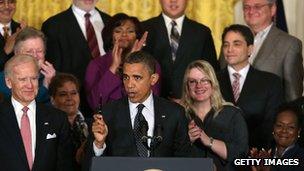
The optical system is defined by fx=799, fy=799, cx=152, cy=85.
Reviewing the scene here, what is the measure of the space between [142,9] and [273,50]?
1738mm

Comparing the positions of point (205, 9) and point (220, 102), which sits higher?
point (205, 9)

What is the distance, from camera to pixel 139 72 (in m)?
4.49

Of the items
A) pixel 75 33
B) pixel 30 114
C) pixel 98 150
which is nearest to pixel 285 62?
pixel 75 33

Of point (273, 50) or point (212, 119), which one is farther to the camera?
point (273, 50)

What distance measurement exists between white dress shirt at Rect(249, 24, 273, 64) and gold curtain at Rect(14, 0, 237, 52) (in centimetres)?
120

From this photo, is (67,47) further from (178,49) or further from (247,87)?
(247,87)

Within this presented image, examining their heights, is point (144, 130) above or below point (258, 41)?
below

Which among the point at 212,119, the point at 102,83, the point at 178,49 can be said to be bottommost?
the point at 212,119

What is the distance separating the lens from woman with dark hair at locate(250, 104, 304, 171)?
17.1ft

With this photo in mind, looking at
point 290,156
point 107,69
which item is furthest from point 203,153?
point 107,69

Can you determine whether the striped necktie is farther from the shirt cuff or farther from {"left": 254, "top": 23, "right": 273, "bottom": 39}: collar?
{"left": 254, "top": 23, "right": 273, "bottom": 39}: collar

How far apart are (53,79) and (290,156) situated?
1.65 m

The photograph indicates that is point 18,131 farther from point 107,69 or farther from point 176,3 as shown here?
point 176,3

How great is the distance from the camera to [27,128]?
4355mm
